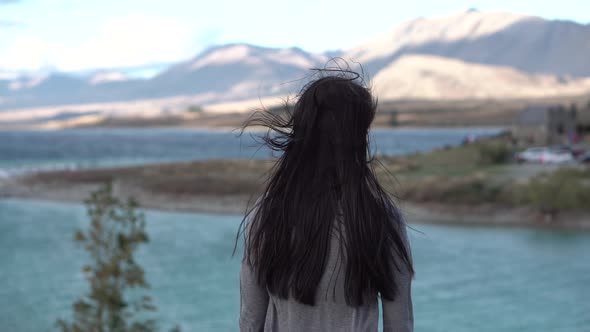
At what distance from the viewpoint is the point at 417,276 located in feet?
74.5

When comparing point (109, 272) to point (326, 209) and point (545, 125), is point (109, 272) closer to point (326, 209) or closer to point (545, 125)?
point (326, 209)

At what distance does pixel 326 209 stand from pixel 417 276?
2128 centimetres

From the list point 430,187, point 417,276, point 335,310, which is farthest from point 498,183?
point 335,310

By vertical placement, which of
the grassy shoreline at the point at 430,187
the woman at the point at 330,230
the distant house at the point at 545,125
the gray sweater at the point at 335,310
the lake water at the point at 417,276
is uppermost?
the woman at the point at 330,230

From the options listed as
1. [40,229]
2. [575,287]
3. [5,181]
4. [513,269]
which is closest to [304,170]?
[575,287]

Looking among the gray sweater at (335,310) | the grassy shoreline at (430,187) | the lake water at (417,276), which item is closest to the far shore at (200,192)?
the grassy shoreline at (430,187)

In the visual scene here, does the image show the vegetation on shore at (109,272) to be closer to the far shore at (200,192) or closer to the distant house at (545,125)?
the far shore at (200,192)

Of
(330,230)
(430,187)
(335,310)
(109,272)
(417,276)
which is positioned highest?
(330,230)

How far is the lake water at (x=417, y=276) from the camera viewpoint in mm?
17938

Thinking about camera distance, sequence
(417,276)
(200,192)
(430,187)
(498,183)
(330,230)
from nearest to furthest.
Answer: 1. (330,230)
2. (417,276)
3. (498,183)
4. (430,187)
5. (200,192)

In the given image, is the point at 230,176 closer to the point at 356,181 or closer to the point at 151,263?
the point at 151,263

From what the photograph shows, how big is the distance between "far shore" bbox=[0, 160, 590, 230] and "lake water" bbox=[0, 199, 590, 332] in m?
1.28

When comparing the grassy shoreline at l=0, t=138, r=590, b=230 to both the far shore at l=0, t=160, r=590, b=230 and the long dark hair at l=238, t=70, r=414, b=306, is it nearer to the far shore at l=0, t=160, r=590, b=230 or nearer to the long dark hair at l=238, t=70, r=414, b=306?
the far shore at l=0, t=160, r=590, b=230

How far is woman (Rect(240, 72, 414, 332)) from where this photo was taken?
6.35 ft
